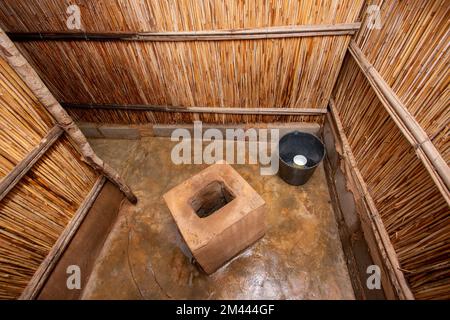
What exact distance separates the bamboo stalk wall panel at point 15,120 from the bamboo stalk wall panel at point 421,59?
9.04ft

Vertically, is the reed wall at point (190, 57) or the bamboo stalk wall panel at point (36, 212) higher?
the reed wall at point (190, 57)

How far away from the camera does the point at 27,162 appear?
1727 mm

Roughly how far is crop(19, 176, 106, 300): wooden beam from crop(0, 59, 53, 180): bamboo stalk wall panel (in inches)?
28.9

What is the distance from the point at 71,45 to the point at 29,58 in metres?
0.71

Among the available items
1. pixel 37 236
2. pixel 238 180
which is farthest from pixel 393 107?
pixel 37 236

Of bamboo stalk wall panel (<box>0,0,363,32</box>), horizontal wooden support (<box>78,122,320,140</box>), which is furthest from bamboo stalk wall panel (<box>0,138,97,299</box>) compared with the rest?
horizontal wooden support (<box>78,122,320,140</box>)

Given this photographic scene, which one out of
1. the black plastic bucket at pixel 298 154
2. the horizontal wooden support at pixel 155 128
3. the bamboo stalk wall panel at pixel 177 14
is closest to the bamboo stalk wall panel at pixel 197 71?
the bamboo stalk wall panel at pixel 177 14

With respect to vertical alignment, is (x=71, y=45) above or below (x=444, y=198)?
above

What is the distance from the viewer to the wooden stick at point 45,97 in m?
1.53

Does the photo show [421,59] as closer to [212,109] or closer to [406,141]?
[406,141]

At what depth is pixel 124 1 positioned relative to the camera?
2.15 meters

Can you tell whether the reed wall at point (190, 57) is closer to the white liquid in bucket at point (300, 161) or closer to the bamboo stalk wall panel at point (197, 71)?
the bamboo stalk wall panel at point (197, 71)

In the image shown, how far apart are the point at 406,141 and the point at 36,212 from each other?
2935mm

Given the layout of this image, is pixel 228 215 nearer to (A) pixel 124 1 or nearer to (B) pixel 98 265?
(B) pixel 98 265
